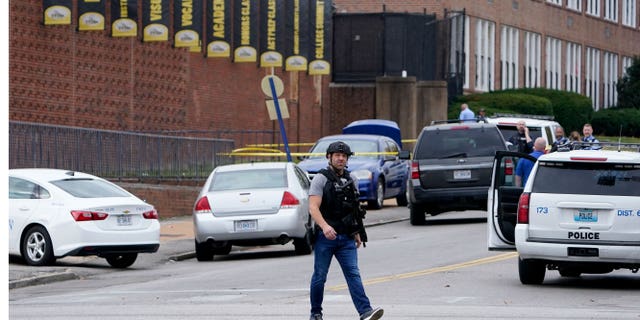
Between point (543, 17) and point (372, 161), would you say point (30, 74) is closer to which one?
point (372, 161)

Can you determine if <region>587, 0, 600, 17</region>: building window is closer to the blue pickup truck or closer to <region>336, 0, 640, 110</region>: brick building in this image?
<region>336, 0, 640, 110</region>: brick building

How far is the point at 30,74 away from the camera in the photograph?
119 feet

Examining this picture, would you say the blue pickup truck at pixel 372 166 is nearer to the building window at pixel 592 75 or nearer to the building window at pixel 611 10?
the building window at pixel 592 75

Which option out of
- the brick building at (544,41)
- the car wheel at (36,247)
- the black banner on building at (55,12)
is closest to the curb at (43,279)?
the car wheel at (36,247)

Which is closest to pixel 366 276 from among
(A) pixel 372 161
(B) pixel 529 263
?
(B) pixel 529 263

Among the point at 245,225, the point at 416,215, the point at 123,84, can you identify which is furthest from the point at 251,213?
the point at 123,84

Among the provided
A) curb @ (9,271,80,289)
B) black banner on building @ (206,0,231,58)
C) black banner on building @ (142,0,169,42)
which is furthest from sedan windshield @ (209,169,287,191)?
black banner on building @ (206,0,231,58)

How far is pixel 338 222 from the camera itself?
14609mm

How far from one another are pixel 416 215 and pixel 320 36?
18.1m

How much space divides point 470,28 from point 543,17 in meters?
10.5

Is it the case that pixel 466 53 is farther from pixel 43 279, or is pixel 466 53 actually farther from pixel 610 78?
pixel 43 279

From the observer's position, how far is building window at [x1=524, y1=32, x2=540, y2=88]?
236 ft

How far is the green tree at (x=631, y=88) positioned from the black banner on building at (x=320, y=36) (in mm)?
35236

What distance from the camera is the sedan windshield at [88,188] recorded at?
927 inches
